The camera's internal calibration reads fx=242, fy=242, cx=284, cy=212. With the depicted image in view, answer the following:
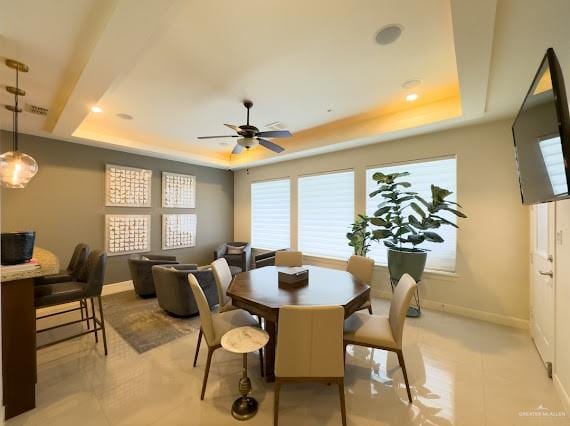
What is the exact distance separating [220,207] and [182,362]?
4464 mm

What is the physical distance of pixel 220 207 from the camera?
6.49 metres

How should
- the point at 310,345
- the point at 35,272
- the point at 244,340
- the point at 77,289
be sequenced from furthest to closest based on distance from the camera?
the point at 77,289 < the point at 35,272 < the point at 244,340 < the point at 310,345

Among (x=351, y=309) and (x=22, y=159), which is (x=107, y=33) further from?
(x=351, y=309)

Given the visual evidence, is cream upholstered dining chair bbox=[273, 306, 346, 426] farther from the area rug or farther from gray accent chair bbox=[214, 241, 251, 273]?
gray accent chair bbox=[214, 241, 251, 273]

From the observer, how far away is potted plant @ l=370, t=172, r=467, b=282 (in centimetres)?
312

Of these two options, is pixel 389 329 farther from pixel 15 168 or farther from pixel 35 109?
pixel 35 109

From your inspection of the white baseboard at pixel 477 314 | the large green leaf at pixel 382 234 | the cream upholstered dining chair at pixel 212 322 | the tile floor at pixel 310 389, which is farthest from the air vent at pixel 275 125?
the white baseboard at pixel 477 314

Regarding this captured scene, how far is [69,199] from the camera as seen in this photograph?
414cm

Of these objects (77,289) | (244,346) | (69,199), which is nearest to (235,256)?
(69,199)

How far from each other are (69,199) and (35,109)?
163cm

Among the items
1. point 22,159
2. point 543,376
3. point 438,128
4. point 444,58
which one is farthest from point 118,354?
point 438,128

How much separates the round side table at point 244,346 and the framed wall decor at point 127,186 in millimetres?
4118

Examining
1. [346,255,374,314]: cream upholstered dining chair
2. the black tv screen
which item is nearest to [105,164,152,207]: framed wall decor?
[346,255,374,314]: cream upholstered dining chair

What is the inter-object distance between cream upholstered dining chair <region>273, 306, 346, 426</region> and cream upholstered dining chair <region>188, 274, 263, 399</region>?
0.63 m
